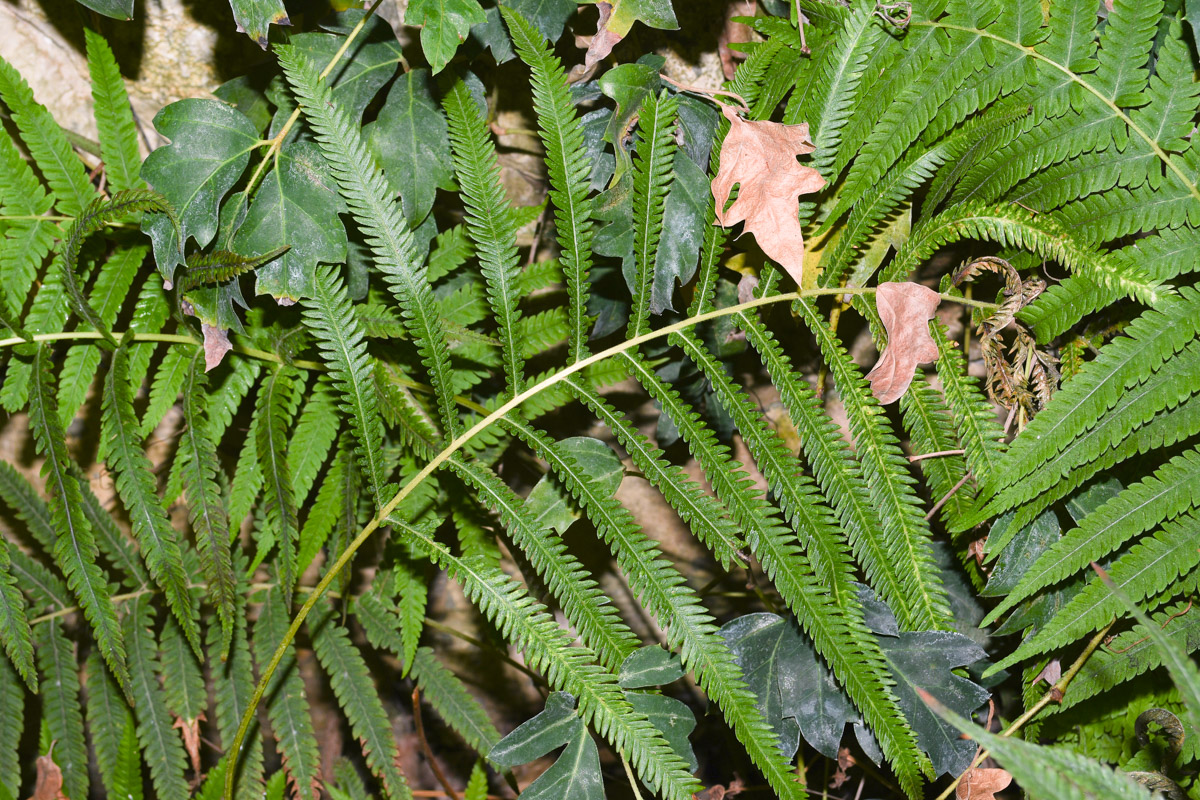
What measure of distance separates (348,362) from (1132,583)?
121 centimetres

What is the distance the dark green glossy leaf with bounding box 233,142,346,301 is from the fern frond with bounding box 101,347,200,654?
0.36 meters

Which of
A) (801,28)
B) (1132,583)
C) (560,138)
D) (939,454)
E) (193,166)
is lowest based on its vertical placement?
(1132,583)

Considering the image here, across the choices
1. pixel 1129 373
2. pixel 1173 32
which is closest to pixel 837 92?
pixel 1173 32

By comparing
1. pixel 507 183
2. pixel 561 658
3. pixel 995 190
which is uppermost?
pixel 995 190

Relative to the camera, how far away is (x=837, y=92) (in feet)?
4.09

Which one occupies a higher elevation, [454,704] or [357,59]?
[357,59]

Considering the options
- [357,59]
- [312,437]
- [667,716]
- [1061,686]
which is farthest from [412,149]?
[1061,686]

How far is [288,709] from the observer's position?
1.74m

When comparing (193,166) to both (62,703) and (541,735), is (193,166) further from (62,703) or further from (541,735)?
(62,703)

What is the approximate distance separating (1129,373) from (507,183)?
4.60 ft

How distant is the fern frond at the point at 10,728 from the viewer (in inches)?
66.0

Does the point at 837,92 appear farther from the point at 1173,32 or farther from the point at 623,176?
the point at 1173,32

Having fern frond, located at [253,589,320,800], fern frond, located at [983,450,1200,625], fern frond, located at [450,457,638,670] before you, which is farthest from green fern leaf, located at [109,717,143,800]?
fern frond, located at [983,450,1200,625]

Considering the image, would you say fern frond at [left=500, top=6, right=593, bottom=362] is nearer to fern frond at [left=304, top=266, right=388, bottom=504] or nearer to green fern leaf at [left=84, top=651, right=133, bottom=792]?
fern frond at [left=304, top=266, right=388, bottom=504]
